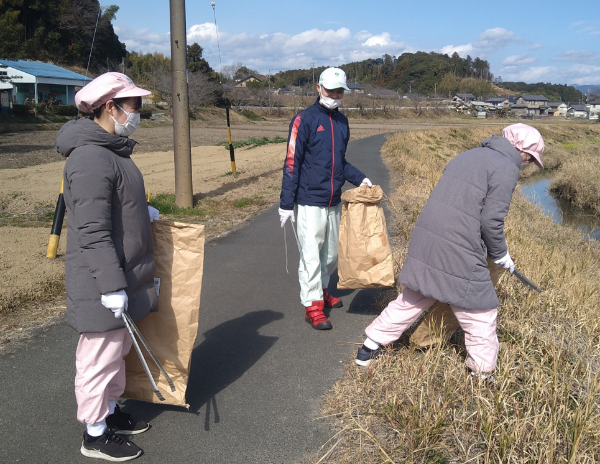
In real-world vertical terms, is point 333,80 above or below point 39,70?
below

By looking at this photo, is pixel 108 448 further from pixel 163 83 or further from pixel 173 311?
pixel 163 83

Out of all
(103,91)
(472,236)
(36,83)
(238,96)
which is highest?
(238,96)

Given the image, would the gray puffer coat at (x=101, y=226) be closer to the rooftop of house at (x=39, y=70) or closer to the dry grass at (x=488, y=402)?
the dry grass at (x=488, y=402)

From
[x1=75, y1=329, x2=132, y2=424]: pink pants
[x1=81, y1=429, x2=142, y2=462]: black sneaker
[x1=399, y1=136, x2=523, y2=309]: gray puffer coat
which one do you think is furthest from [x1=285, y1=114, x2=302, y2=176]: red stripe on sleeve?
[x1=81, y1=429, x2=142, y2=462]: black sneaker

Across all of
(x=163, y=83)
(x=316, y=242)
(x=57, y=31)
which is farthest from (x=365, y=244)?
(x=57, y=31)

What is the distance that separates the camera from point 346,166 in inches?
180

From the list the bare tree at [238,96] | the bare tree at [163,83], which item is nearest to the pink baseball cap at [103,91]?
the bare tree at [163,83]

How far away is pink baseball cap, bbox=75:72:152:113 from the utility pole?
6509 millimetres

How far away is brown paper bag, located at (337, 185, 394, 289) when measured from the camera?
14.0 ft

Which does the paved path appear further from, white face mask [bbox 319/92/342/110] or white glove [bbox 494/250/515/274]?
white face mask [bbox 319/92/342/110]

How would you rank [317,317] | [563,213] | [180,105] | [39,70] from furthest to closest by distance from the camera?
[39,70] < [563,213] < [180,105] < [317,317]

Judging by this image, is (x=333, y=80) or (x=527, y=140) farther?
(x=333, y=80)

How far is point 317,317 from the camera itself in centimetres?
446

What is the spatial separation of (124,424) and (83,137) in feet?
5.14
